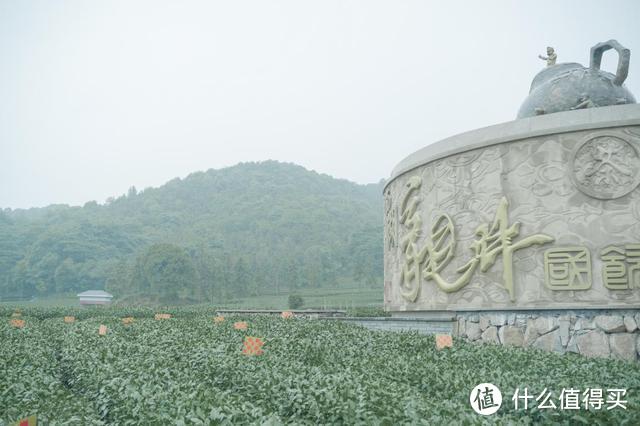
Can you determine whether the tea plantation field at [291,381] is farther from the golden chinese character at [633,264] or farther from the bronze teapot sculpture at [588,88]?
the bronze teapot sculpture at [588,88]

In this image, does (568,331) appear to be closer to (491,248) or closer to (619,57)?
(491,248)

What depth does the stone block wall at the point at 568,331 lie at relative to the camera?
28.6ft

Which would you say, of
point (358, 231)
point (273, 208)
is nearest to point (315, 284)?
point (358, 231)

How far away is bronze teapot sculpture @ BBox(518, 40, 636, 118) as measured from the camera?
35.5 ft

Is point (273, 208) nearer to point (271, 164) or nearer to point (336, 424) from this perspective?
point (271, 164)

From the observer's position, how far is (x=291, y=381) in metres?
5.48

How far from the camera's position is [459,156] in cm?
1088

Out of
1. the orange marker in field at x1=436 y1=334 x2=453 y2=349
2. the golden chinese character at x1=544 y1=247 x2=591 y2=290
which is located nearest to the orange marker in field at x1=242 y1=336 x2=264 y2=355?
the orange marker in field at x1=436 y1=334 x2=453 y2=349

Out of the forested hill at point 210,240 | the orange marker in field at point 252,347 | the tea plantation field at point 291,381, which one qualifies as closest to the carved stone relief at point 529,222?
the tea plantation field at point 291,381

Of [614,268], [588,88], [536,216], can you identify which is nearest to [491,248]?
[536,216]

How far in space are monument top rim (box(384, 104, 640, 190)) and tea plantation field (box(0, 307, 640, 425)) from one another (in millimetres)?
3929

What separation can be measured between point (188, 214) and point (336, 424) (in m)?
76.0

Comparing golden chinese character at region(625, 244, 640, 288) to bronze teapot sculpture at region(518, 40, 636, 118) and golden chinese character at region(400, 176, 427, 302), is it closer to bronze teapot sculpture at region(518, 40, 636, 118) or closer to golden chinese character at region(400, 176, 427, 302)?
bronze teapot sculpture at region(518, 40, 636, 118)

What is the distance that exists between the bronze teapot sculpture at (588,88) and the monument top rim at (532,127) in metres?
1.63
